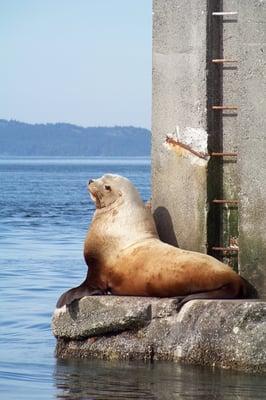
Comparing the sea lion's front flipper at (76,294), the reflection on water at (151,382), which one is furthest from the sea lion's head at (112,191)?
the reflection on water at (151,382)

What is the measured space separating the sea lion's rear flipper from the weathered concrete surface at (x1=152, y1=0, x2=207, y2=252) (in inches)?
23.4

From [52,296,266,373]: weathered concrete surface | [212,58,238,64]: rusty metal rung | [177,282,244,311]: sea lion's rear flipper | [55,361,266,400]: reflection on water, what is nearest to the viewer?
[55,361,266,400]: reflection on water

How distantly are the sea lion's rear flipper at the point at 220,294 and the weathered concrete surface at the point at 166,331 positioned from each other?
0.09m

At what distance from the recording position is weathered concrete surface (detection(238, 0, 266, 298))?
9.41 m

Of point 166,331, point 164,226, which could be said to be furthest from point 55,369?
point 164,226

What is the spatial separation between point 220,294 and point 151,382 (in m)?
0.97

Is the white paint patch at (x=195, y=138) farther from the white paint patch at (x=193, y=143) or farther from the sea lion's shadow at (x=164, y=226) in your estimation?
the sea lion's shadow at (x=164, y=226)

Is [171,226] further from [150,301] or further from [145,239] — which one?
[150,301]

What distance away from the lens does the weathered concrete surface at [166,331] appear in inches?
348

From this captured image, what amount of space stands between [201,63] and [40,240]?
11749 millimetres

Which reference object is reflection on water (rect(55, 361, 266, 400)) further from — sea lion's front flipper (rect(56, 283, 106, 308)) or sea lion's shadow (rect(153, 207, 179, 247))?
sea lion's shadow (rect(153, 207, 179, 247))

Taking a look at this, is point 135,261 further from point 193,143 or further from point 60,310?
point 193,143

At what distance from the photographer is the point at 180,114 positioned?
988 cm

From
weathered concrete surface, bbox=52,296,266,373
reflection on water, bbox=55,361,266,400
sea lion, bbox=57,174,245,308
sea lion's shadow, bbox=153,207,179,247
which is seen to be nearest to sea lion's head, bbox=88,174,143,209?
sea lion, bbox=57,174,245,308
